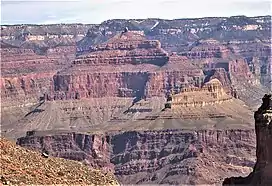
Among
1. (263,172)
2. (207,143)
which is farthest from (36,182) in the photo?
(207,143)

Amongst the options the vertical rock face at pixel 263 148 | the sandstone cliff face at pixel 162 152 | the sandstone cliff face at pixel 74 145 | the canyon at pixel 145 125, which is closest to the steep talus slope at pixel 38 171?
the vertical rock face at pixel 263 148

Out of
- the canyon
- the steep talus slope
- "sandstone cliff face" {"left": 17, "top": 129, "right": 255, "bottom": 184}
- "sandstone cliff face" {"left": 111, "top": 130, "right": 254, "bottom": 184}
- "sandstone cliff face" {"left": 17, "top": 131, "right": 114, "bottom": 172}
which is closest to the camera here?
the steep talus slope

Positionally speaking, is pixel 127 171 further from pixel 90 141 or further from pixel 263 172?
pixel 263 172

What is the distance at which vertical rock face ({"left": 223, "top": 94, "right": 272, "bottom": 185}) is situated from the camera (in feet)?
96.7

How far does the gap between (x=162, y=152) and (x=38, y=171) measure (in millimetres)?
104634

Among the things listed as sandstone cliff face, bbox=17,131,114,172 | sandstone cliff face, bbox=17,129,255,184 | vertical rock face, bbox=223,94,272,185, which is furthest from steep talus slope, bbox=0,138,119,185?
sandstone cliff face, bbox=17,131,114,172

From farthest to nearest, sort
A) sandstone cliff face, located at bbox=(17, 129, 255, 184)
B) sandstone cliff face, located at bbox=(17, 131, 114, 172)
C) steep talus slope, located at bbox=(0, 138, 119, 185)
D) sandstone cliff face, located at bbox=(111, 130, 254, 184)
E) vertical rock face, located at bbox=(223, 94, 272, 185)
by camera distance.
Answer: sandstone cliff face, located at bbox=(17, 131, 114, 172) < sandstone cliff face, located at bbox=(17, 129, 255, 184) < sandstone cliff face, located at bbox=(111, 130, 254, 184) < vertical rock face, located at bbox=(223, 94, 272, 185) < steep talus slope, located at bbox=(0, 138, 119, 185)

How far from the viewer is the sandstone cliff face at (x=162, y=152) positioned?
117250 mm

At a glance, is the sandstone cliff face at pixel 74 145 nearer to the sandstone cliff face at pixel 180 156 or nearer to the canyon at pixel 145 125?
the canyon at pixel 145 125

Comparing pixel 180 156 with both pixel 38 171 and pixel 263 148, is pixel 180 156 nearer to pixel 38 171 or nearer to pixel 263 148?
pixel 263 148

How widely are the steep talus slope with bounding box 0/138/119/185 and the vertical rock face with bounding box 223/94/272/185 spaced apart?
15.4ft

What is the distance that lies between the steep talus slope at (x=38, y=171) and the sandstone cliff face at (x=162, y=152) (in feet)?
269

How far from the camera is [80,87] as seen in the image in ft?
634

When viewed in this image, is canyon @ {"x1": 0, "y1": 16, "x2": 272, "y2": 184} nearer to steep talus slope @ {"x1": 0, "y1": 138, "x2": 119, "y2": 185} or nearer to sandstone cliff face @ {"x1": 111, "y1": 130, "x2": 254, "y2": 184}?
sandstone cliff face @ {"x1": 111, "y1": 130, "x2": 254, "y2": 184}
